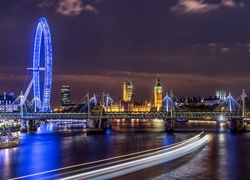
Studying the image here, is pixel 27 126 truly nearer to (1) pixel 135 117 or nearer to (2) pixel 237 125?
(1) pixel 135 117

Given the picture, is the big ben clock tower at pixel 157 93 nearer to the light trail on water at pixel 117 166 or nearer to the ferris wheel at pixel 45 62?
the ferris wheel at pixel 45 62

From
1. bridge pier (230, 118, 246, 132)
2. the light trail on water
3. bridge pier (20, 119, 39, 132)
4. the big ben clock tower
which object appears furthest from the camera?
the big ben clock tower

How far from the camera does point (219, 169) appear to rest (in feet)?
80.3

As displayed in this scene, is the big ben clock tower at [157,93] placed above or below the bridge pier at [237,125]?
above

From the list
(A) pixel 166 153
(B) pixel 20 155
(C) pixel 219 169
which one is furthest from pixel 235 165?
(B) pixel 20 155

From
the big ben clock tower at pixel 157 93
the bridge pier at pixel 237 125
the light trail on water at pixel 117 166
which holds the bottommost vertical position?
the light trail on water at pixel 117 166

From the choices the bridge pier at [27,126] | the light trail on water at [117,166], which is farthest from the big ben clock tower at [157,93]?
the light trail on water at [117,166]

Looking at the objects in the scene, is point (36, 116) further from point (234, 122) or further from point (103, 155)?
point (103, 155)

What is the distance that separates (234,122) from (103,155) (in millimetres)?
37212

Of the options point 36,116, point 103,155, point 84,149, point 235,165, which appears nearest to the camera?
point 235,165

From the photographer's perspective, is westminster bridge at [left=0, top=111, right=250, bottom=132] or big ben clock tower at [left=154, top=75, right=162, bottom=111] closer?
westminster bridge at [left=0, top=111, right=250, bottom=132]

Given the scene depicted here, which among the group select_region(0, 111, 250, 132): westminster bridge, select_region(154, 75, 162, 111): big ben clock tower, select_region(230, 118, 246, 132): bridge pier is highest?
select_region(154, 75, 162, 111): big ben clock tower

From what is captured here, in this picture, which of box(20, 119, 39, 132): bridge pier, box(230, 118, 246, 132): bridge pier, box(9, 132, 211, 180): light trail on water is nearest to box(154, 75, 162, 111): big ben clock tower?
box(20, 119, 39, 132): bridge pier

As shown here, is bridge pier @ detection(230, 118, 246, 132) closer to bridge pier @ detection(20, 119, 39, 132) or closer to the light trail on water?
bridge pier @ detection(20, 119, 39, 132)
